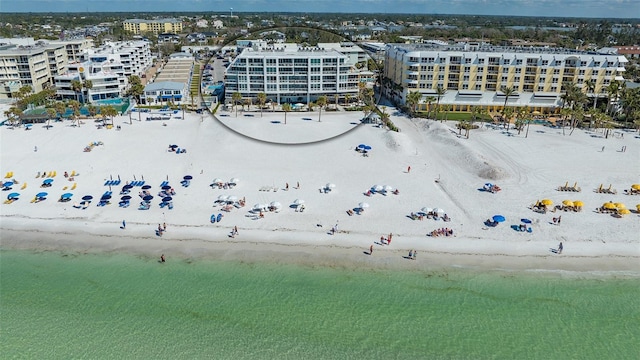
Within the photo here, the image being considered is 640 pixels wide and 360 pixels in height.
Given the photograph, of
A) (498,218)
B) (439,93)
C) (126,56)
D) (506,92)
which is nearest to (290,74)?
(439,93)

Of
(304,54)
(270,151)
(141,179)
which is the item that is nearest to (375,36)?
(304,54)

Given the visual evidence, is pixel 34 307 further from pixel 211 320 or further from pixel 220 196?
pixel 220 196

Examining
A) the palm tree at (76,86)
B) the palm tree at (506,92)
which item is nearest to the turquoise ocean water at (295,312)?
the palm tree at (506,92)

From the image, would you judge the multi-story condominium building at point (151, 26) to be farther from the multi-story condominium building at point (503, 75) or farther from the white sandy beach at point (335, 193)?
the multi-story condominium building at point (503, 75)

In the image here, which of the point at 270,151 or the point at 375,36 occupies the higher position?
the point at 375,36

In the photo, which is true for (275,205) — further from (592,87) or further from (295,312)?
(592,87)

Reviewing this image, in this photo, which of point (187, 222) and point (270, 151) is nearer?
point (187, 222)

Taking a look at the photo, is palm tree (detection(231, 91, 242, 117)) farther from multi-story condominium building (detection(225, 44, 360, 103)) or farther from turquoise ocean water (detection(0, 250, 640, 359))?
turquoise ocean water (detection(0, 250, 640, 359))
